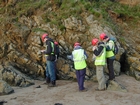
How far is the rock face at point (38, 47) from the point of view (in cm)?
1185

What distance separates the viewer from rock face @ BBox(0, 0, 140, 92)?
11852 mm

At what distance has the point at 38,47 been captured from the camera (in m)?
12.9

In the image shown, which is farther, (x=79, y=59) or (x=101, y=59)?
(x=79, y=59)

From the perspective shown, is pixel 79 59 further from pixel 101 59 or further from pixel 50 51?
pixel 50 51

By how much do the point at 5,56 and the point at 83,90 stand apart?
18.3 feet

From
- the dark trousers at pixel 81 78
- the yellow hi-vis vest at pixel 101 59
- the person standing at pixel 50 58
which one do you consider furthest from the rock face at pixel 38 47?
the yellow hi-vis vest at pixel 101 59

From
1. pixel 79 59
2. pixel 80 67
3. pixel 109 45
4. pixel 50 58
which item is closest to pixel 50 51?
pixel 50 58

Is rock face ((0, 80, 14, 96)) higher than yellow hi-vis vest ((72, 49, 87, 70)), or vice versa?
yellow hi-vis vest ((72, 49, 87, 70))

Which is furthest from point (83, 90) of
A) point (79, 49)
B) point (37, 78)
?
point (37, 78)

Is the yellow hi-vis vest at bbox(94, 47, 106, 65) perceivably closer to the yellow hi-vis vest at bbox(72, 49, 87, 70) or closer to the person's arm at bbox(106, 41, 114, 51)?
the person's arm at bbox(106, 41, 114, 51)

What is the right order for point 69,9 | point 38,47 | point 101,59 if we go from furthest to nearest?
point 69,9 → point 38,47 → point 101,59

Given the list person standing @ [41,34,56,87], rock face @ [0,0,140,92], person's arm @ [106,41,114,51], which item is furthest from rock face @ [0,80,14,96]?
person's arm @ [106,41,114,51]

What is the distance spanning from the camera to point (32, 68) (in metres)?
12.4

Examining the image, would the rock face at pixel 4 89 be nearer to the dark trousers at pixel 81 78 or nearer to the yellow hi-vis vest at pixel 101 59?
the dark trousers at pixel 81 78
